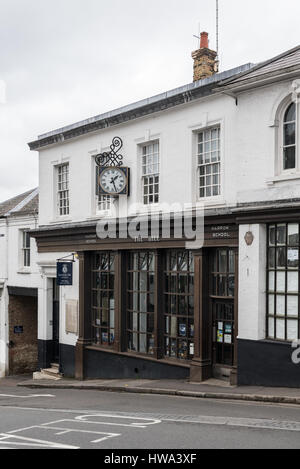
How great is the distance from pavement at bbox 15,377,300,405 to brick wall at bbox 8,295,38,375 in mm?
6163

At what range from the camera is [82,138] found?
69.1 feet

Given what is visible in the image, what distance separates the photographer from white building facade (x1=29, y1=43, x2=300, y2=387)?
46.4 feet

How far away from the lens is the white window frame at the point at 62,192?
864 inches

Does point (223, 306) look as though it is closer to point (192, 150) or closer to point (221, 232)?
point (221, 232)

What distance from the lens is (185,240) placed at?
16703 mm

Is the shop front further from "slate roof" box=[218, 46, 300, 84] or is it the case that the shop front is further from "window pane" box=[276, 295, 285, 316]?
"slate roof" box=[218, 46, 300, 84]

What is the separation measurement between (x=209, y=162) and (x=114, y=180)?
3660 millimetres

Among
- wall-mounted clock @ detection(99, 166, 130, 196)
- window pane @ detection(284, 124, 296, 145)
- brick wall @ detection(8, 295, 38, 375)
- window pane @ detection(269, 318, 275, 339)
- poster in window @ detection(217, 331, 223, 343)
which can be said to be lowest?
brick wall @ detection(8, 295, 38, 375)

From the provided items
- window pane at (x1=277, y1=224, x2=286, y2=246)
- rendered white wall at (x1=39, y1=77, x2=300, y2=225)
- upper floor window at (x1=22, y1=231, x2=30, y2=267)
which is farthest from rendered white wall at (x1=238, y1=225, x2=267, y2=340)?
upper floor window at (x1=22, y1=231, x2=30, y2=267)

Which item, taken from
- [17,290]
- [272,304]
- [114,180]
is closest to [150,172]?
[114,180]

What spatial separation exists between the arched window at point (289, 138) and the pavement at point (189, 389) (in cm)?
527

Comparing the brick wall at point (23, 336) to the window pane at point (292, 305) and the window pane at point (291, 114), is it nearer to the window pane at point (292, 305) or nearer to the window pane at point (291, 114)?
the window pane at point (292, 305)
